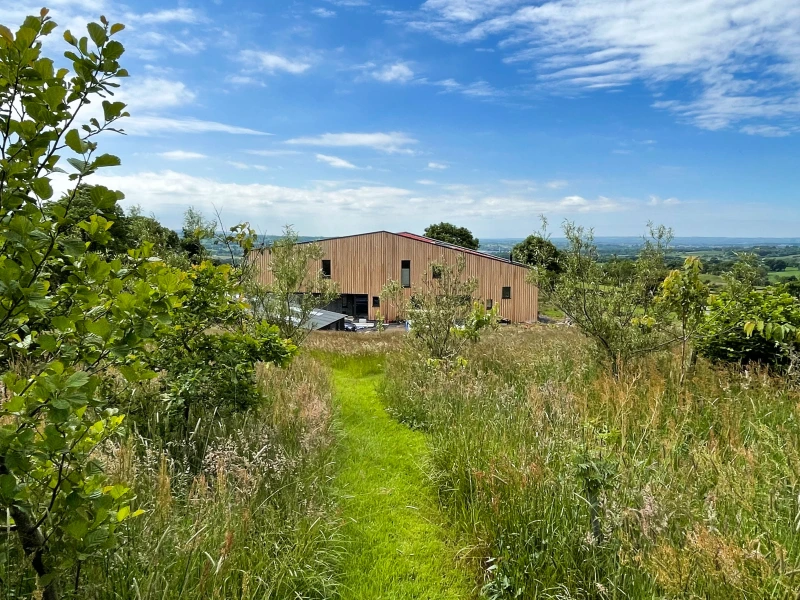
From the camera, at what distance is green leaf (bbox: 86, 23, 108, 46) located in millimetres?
1647

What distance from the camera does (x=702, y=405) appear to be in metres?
5.52

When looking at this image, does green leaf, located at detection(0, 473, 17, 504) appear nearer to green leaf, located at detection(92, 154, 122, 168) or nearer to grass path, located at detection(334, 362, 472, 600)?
green leaf, located at detection(92, 154, 122, 168)

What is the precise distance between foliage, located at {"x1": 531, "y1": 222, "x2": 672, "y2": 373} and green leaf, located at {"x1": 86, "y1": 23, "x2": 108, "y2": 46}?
655cm

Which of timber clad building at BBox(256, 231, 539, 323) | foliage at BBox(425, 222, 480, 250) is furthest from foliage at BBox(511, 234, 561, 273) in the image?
foliage at BBox(425, 222, 480, 250)

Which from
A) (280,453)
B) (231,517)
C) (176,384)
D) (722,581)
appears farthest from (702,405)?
(176,384)

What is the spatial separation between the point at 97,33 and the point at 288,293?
7812 mm

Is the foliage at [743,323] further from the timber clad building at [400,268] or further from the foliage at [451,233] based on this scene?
the foliage at [451,233]

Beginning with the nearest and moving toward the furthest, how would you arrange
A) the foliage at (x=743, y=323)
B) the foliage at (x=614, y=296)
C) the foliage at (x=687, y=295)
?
the foliage at (x=687, y=295) < the foliage at (x=743, y=323) < the foliage at (x=614, y=296)

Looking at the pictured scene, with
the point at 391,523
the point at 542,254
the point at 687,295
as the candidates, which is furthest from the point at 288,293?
the point at 687,295

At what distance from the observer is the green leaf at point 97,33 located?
165 cm

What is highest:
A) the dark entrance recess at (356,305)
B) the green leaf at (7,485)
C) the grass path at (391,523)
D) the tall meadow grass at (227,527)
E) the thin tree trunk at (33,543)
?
the green leaf at (7,485)

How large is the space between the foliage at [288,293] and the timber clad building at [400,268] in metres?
30.1

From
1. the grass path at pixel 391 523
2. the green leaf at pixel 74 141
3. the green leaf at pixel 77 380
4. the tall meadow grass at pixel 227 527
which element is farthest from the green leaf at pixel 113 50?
the grass path at pixel 391 523

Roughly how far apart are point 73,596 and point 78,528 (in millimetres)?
855
